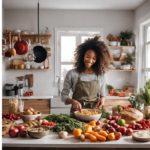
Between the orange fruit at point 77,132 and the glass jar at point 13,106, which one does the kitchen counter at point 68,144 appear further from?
the glass jar at point 13,106

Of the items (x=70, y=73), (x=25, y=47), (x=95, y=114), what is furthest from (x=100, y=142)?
(x=25, y=47)

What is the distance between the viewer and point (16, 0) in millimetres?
5125

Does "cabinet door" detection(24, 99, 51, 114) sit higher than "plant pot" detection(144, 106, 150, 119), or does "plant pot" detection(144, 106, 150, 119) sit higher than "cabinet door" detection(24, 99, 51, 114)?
"plant pot" detection(144, 106, 150, 119)

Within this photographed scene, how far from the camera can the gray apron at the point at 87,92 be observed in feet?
11.2

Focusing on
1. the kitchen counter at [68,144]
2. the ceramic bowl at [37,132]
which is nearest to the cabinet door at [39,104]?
the ceramic bowl at [37,132]

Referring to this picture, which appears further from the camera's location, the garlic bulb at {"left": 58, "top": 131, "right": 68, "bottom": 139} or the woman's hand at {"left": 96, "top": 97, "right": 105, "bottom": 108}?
the woman's hand at {"left": 96, "top": 97, "right": 105, "bottom": 108}

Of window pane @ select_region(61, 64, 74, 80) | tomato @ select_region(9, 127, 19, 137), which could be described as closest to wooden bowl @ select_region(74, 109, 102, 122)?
tomato @ select_region(9, 127, 19, 137)

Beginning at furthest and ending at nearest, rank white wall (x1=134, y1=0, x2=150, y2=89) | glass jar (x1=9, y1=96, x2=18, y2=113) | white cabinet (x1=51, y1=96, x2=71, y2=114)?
white wall (x1=134, y1=0, x2=150, y2=89) → white cabinet (x1=51, y1=96, x2=71, y2=114) → glass jar (x1=9, y1=96, x2=18, y2=113)

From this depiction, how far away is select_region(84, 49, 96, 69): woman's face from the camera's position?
3277 millimetres

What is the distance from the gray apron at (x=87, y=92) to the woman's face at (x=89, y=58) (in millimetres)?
240

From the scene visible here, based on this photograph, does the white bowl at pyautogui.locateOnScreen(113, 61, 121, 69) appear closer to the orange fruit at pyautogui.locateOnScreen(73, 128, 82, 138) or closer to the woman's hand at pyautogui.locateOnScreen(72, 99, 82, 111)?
the woman's hand at pyautogui.locateOnScreen(72, 99, 82, 111)

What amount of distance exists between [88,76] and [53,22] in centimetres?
278

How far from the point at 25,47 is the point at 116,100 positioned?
241 centimetres

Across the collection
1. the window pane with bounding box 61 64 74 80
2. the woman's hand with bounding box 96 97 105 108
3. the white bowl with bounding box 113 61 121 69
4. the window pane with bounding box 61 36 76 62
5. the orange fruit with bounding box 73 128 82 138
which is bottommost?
the orange fruit with bounding box 73 128 82 138
